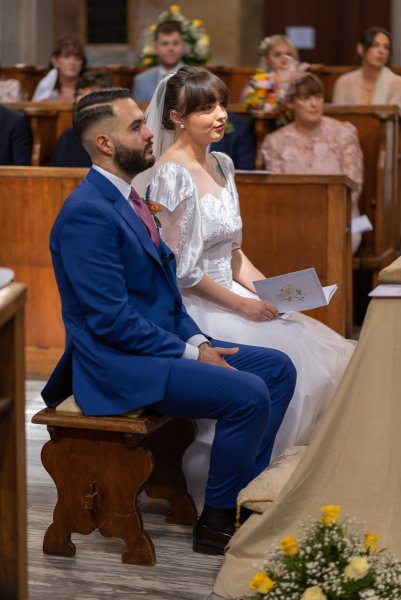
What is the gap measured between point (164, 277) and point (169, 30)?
15.9 feet

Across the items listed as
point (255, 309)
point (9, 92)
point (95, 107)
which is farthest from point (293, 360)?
point (9, 92)

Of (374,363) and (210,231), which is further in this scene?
(210,231)

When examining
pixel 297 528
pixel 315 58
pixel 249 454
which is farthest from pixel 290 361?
pixel 315 58

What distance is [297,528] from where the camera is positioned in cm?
281

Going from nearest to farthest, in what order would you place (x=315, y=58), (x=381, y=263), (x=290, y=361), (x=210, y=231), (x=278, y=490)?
(x=278, y=490) → (x=290, y=361) → (x=210, y=231) → (x=381, y=263) → (x=315, y=58)

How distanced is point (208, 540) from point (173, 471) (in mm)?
367

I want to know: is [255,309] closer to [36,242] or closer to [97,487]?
[97,487]

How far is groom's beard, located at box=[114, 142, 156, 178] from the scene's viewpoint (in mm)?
3383

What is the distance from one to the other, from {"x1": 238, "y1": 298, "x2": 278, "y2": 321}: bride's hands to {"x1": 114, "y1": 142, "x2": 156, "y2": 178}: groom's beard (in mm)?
801

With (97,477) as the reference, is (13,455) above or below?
above

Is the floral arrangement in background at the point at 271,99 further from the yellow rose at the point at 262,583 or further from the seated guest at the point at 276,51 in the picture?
the yellow rose at the point at 262,583

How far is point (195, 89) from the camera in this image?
3861 millimetres

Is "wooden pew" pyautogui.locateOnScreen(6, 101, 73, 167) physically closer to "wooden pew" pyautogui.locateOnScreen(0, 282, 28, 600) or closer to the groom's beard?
the groom's beard

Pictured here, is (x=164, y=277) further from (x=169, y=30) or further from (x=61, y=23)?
(x=61, y=23)
